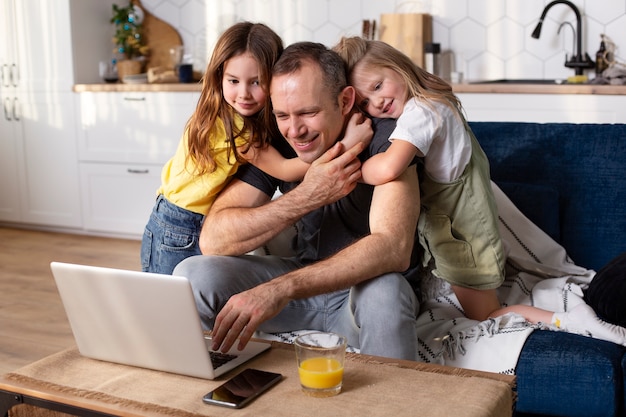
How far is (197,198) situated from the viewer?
2.42m

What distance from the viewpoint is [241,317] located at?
1751 millimetres

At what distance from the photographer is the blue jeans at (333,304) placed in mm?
1932

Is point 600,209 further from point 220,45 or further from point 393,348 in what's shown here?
point 220,45

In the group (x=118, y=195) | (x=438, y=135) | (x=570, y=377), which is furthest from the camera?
(x=118, y=195)

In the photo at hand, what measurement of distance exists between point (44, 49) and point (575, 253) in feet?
12.4

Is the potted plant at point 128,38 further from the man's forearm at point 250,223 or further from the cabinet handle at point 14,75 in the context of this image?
the man's forearm at point 250,223

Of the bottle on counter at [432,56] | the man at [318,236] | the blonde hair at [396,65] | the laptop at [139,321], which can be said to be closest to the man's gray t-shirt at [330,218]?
the man at [318,236]

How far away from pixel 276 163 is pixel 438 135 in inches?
17.3

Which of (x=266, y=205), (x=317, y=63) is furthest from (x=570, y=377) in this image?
(x=317, y=63)

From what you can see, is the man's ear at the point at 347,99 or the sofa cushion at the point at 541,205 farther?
the sofa cushion at the point at 541,205

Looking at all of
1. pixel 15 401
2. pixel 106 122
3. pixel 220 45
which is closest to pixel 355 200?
pixel 220 45

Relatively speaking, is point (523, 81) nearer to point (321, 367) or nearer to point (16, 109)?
point (16, 109)

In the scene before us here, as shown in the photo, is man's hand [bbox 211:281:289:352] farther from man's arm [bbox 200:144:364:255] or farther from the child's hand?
the child's hand

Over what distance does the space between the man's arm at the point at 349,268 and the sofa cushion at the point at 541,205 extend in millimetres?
514
